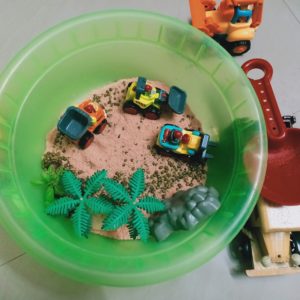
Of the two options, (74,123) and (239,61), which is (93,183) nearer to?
(74,123)

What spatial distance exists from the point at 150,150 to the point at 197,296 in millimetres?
372

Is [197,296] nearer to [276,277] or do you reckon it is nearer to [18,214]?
[276,277]

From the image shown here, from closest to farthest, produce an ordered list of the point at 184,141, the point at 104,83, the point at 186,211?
the point at 186,211 < the point at 184,141 < the point at 104,83

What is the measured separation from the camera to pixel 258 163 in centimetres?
79

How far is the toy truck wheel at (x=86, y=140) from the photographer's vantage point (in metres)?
0.92

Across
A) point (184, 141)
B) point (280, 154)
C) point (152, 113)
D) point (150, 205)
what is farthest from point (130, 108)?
point (280, 154)

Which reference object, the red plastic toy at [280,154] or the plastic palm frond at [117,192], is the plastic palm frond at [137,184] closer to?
the plastic palm frond at [117,192]

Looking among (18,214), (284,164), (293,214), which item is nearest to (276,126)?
(284,164)

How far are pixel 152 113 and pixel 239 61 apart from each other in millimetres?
329

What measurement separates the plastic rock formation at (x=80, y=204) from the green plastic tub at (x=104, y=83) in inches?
1.6

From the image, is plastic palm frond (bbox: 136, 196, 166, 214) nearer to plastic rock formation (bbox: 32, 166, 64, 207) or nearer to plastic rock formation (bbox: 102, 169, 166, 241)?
plastic rock formation (bbox: 102, 169, 166, 241)

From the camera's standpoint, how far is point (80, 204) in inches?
31.7

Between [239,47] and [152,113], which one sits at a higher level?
[239,47]

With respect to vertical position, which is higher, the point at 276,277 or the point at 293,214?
the point at 293,214
